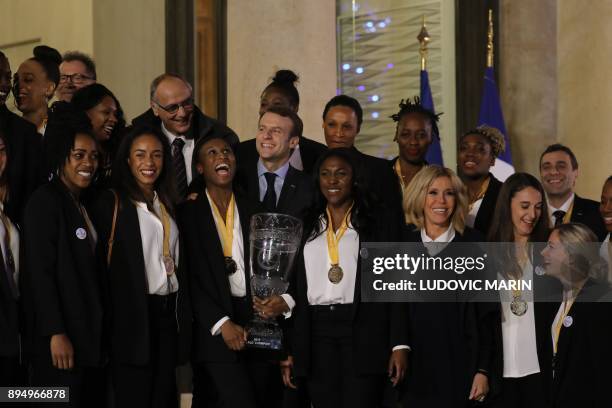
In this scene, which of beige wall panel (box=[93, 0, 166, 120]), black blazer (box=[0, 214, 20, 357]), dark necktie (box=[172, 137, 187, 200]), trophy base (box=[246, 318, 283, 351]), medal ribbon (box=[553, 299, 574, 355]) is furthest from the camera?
beige wall panel (box=[93, 0, 166, 120])

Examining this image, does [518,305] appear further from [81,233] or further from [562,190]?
[81,233]

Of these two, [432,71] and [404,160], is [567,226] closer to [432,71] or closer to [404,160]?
[404,160]

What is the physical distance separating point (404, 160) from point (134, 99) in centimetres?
273

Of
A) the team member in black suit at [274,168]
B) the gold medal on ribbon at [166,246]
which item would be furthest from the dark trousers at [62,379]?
the team member in black suit at [274,168]

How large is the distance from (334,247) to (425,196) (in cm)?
56

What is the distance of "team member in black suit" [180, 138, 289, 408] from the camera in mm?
5973

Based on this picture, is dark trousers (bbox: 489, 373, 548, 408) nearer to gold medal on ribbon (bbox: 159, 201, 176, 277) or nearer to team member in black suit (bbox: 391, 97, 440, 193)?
team member in black suit (bbox: 391, 97, 440, 193)

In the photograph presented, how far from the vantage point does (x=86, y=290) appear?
5.59 m

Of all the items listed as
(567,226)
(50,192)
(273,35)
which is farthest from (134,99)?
Answer: (567,226)

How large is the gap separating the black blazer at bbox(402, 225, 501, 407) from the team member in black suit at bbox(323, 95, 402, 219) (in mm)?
617

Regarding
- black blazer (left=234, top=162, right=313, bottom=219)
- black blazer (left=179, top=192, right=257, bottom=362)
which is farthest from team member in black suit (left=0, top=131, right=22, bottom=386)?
black blazer (left=234, top=162, right=313, bottom=219)

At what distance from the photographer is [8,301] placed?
18.0 ft

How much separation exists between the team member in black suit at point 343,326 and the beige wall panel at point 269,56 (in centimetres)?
345

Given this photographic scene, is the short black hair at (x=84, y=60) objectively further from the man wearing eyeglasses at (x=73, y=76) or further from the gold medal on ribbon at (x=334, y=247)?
the gold medal on ribbon at (x=334, y=247)
